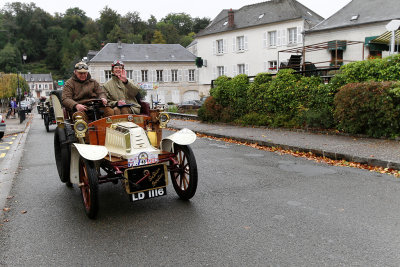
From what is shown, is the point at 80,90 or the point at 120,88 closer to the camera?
the point at 80,90

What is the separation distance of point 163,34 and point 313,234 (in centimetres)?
9875

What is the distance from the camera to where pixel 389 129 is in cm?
945

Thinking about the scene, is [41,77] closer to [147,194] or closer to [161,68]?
[161,68]

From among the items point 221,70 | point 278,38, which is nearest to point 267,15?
point 278,38

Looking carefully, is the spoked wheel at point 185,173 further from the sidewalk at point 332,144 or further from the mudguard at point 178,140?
the sidewalk at point 332,144

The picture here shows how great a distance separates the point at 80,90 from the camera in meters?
6.30

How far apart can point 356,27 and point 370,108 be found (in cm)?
1960

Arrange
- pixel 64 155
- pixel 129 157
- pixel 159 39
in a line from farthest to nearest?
1. pixel 159 39
2. pixel 64 155
3. pixel 129 157

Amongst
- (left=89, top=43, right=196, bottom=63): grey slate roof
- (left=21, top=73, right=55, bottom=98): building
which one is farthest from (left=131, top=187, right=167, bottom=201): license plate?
(left=21, top=73, right=55, bottom=98): building

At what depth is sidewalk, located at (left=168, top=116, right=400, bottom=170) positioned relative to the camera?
7605 mm

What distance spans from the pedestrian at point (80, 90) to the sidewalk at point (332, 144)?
5370mm

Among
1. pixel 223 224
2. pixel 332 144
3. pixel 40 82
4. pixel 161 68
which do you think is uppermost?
pixel 40 82

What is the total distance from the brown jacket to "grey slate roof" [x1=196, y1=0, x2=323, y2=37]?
3193 cm

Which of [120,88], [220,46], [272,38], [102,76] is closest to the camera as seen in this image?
[120,88]
